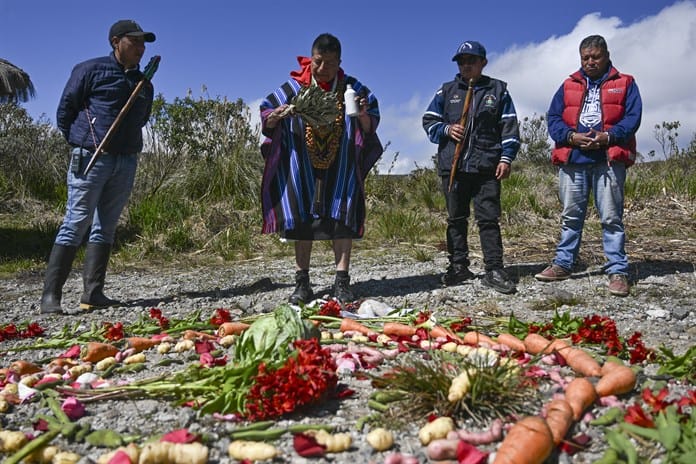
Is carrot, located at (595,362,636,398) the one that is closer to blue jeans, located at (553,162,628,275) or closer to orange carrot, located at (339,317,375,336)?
orange carrot, located at (339,317,375,336)

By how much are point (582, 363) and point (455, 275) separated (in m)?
2.92

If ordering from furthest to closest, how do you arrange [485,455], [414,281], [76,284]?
1. [76,284]
2. [414,281]
3. [485,455]

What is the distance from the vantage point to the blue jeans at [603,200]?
4.93 metres

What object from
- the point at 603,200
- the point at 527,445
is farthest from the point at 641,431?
the point at 603,200

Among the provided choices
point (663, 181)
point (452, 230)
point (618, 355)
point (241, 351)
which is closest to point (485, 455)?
point (241, 351)

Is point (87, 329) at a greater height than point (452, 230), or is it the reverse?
point (452, 230)

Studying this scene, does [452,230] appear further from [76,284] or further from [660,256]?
[76,284]

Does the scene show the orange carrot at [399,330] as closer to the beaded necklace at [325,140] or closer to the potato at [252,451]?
the potato at [252,451]

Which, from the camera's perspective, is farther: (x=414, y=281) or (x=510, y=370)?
Answer: (x=414, y=281)

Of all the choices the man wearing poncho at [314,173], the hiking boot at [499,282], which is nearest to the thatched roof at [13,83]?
the man wearing poncho at [314,173]

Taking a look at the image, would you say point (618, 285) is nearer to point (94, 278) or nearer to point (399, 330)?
point (399, 330)

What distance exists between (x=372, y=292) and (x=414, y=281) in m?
0.59

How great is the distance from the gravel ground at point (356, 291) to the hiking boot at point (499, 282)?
0.21 feet

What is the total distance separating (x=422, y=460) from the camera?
192 cm
